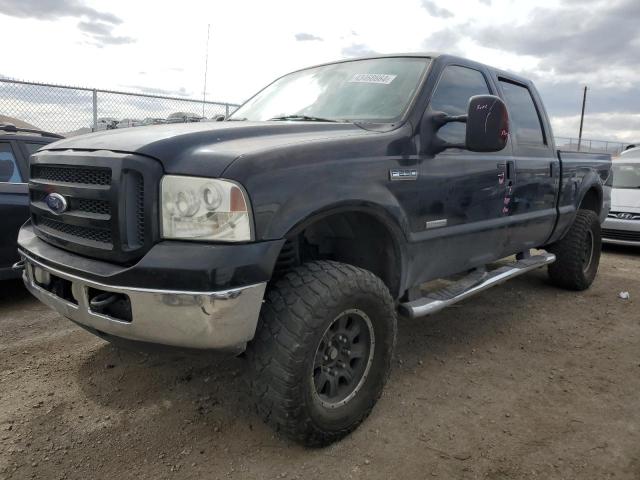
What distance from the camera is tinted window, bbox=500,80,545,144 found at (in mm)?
4041

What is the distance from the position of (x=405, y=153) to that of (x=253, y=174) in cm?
105

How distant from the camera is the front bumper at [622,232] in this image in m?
7.52

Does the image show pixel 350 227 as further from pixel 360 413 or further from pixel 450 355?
pixel 450 355

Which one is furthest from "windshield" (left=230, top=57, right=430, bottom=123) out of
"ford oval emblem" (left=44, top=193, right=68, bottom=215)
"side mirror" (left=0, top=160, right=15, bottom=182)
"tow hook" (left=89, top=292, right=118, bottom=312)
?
"side mirror" (left=0, top=160, right=15, bottom=182)

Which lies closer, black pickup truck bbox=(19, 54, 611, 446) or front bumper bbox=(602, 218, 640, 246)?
black pickup truck bbox=(19, 54, 611, 446)

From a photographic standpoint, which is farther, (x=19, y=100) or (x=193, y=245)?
(x=19, y=100)

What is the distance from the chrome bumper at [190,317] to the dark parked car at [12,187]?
254cm

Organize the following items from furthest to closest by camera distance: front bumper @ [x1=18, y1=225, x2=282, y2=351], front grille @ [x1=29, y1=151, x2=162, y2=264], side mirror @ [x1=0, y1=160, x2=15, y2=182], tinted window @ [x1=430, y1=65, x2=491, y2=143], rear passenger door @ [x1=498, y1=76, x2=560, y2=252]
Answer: side mirror @ [x1=0, y1=160, x2=15, y2=182]
rear passenger door @ [x1=498, y1=76, x2=560, y2=252]
tinted window @ [x1=430, y1=65, x2=491, y2=143]
front grille @ [x1=29, y1=151, x2=162, y2=264]
front bumper @ [x1=18, y1=225, x2=282, y2=351]

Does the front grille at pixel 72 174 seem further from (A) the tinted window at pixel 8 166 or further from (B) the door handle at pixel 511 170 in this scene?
(B) the door handle at pixel 511 170

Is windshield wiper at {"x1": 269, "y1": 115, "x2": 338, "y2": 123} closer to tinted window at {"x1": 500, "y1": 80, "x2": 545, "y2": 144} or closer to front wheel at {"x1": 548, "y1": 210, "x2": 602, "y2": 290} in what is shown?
tinted window at {"x1": 500, "y1": 80, "x2": 545, "y2": 144}

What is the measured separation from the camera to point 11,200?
13.6ft

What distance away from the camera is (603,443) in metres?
2.46

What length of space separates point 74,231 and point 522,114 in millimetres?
3587

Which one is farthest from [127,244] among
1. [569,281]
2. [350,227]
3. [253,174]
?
[569,281]
